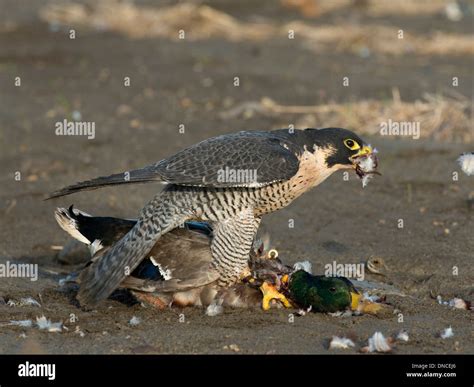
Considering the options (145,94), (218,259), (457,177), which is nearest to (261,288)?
(218,259)

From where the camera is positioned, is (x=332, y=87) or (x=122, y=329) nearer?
(x=122, y=329)

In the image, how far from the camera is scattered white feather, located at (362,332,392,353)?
536 cm

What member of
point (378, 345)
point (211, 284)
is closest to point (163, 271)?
point (211, 284)

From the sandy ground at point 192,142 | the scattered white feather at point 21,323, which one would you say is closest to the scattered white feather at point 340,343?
the sandy ground at point 192,142

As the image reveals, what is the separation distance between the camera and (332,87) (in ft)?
42.9

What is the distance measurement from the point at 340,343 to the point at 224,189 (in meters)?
1.21

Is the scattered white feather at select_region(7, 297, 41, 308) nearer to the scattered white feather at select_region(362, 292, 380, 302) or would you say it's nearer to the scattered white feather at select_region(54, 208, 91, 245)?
the scattered white feather at select_region(54, 208, 91, 245)

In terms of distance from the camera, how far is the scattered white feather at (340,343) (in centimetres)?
543

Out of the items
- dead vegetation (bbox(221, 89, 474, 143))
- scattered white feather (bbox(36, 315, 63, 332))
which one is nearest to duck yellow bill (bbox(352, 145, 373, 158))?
scattered white feather (bbox(36, 315, 63, 332))

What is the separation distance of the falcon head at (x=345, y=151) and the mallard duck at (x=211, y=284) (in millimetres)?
691

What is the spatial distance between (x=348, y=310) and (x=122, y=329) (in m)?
1.35

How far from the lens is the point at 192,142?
10656 mm

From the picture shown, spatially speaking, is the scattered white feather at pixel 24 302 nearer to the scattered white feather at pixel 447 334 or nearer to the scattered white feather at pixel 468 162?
the scattered white feather at pixel 447 334

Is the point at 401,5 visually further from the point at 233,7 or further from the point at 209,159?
the point at 209,159
